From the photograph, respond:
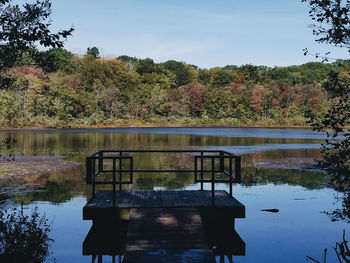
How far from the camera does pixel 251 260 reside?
9.55m

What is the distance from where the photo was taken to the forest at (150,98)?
77562 millimetres

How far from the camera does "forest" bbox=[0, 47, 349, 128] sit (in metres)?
77.6

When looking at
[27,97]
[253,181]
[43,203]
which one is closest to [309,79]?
[27,97]

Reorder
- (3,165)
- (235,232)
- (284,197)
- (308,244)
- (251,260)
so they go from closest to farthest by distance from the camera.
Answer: (251,260)
(308,244)
(235,232)
(284,197)
(3,165)

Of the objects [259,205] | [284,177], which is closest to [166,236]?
[259,205]

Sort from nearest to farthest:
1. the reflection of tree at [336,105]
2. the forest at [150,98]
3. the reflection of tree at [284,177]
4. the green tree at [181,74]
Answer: the reflection of tree at [336,105] < the reflection of tree at [284,177] < the forest at [150,98] < the green tree at [181,74]

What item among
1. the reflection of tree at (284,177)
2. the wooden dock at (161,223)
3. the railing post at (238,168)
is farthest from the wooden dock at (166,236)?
the reflection of tree at (284,177)

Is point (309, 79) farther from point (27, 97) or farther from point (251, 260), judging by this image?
point (251, 260)

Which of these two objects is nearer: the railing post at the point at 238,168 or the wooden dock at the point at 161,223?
the wooden dock at the point at 161,223

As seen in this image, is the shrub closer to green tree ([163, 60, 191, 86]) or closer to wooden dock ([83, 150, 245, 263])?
wooden dock ([83, 150, 245, 263])

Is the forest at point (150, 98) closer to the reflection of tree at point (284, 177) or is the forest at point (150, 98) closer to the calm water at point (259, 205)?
the calm water at point (259, 205)

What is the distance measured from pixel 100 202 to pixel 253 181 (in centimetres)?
1101

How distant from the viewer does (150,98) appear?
9131 centimetres

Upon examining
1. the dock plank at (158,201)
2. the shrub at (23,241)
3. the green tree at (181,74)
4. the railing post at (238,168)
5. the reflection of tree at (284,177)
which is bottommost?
the reflection of tree at (284,177)
